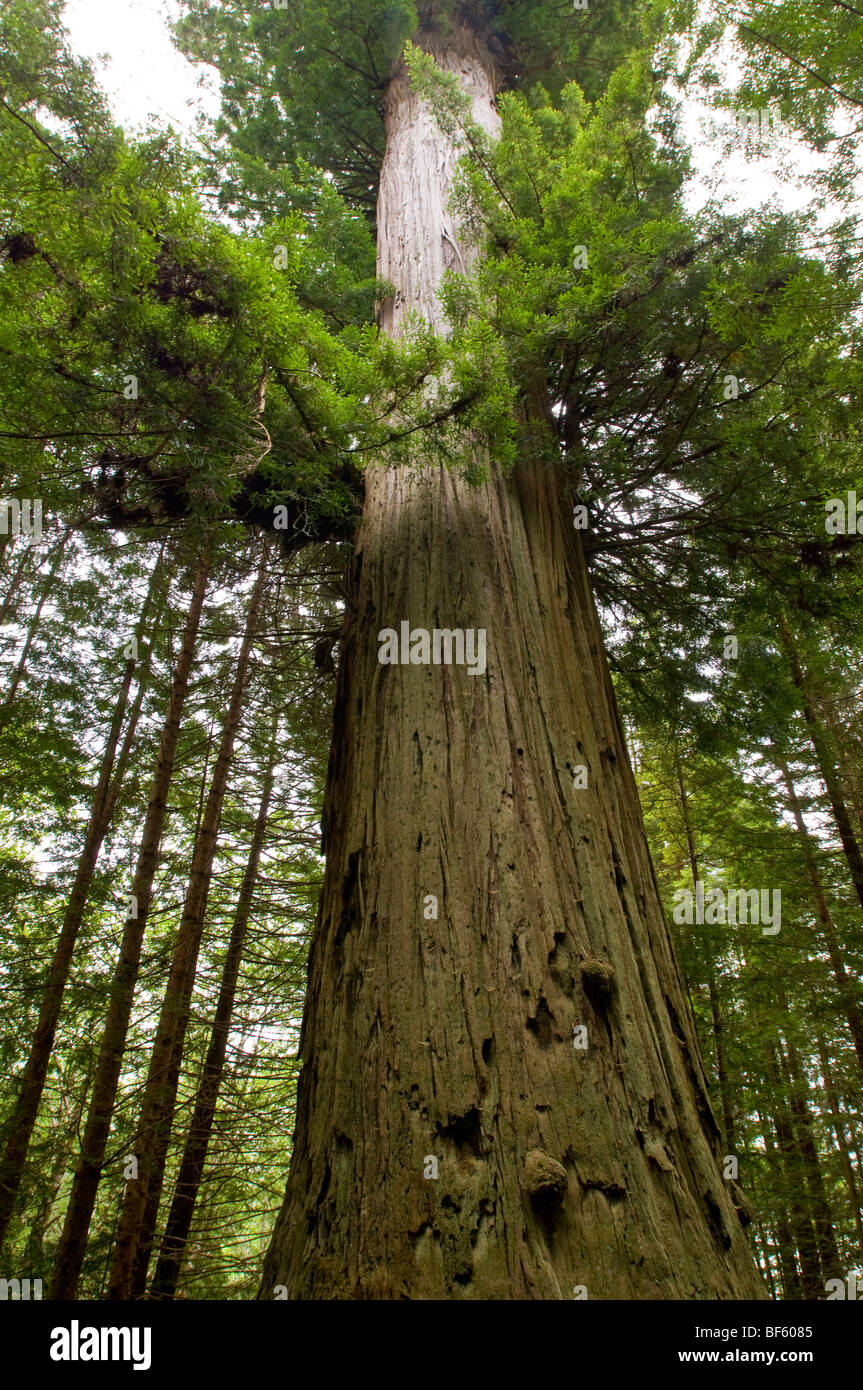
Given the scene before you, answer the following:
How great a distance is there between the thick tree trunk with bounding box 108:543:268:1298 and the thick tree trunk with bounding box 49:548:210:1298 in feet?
0.86

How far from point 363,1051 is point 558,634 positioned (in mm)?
1860

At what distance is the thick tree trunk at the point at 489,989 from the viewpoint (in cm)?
160

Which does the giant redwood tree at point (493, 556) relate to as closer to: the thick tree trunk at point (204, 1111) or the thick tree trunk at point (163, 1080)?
the thick tree trunk at point (163, 1080)

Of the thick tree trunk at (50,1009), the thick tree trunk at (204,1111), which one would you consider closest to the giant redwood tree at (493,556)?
the thick tree trunk at (204,1111)

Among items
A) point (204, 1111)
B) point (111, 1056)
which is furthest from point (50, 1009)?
point (204, 1111)

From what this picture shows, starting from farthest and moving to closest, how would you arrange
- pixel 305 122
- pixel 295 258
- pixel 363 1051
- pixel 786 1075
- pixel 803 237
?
pixel 786 1075 → pixel 305 122 → pixel 803 237 → pixel 295 258 → pixel 363 1051

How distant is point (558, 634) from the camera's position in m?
3.00

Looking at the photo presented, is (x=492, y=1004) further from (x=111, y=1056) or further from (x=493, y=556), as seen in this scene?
(x=111, y=1056)

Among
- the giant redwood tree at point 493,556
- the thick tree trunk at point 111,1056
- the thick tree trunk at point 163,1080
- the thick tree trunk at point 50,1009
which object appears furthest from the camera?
the thick tree trunk at point 50,1009

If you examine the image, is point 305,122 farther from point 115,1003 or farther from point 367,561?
point 115,1003

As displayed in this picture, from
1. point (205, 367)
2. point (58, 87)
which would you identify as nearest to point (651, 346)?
point (205, 367)

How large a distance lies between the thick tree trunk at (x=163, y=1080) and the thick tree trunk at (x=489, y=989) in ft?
5.58

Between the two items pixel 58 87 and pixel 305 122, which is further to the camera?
pixel 305 122

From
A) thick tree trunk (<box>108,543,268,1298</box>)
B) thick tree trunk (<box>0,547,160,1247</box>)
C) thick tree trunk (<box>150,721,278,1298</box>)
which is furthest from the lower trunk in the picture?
thick tree trunk (<box>0,547,160,1247</box>)
